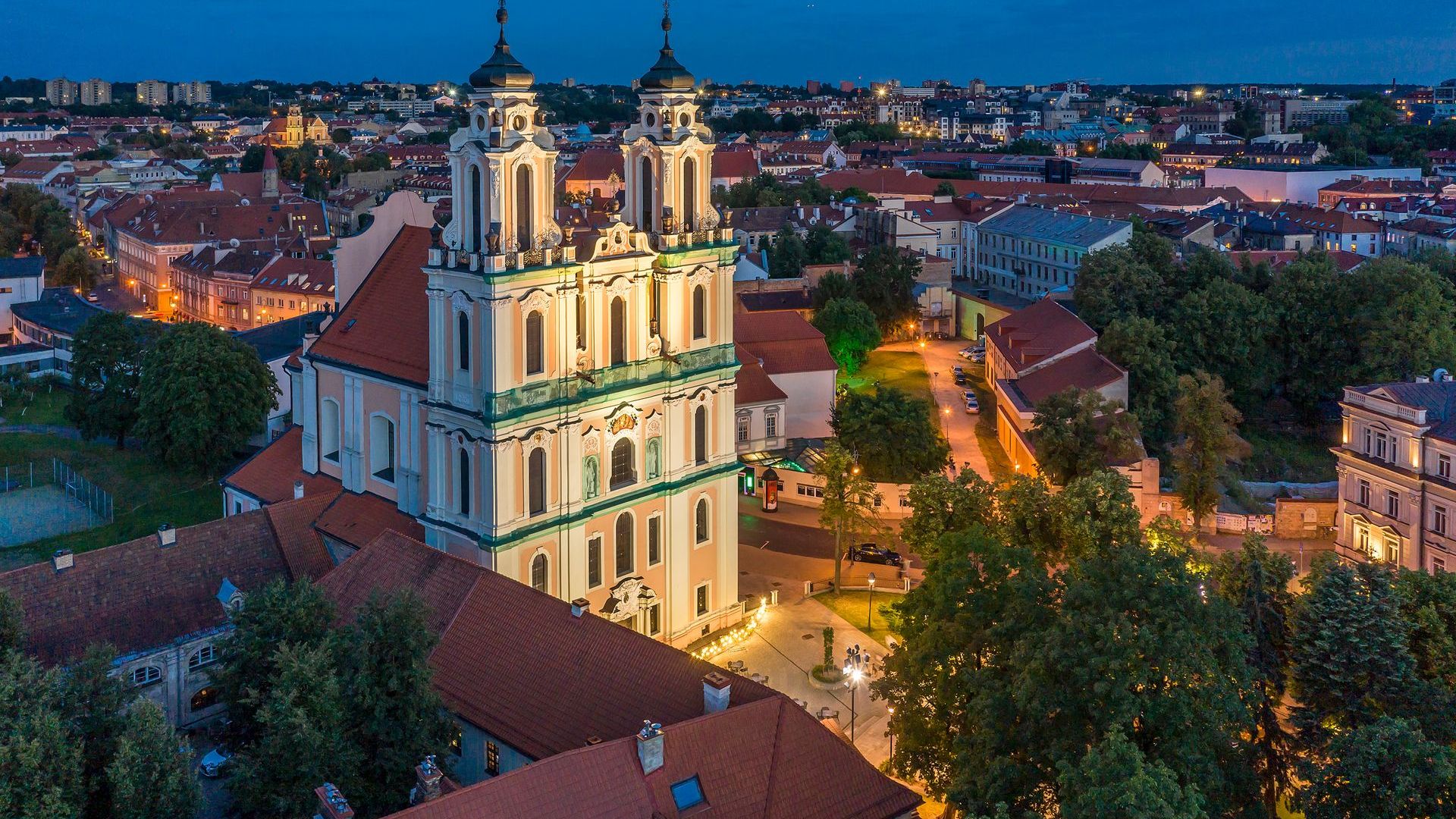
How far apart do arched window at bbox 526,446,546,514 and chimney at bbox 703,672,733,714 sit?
9357 mm

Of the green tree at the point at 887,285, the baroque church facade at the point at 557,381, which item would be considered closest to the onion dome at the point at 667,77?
the baroque church facade at the point at 557,381

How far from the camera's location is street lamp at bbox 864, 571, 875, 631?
39.0 metres

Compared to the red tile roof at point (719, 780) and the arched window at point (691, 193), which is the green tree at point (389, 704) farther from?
the arched window at point (691, 193)

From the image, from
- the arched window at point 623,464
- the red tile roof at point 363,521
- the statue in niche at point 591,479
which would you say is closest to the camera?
the statue in niche at point 591,479

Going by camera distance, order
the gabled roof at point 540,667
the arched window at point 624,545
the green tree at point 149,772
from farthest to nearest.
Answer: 1. the arched window at point 624,545
2. the gabled roof at point 540,667
3. the green tree at point 149,772

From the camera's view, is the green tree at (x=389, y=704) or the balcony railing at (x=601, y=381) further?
the balcony railing at (x=601, y=381)

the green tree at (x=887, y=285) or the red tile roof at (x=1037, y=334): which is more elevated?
the green tree at (x=887, y=285)

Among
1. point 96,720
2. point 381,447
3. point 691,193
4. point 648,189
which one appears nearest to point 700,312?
point 691,193

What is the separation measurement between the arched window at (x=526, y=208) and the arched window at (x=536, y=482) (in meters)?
5.45

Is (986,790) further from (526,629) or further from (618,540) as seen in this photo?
(618,540)

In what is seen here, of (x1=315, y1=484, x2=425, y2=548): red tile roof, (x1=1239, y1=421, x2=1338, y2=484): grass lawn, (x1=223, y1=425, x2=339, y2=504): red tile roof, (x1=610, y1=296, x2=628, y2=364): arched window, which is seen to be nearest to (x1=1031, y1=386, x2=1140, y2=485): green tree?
(x1=1239, y1=421, x2=1338, y2=484): grass lawn

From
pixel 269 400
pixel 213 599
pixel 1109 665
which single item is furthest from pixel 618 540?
pixel 269 400

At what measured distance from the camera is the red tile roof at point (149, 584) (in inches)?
1208

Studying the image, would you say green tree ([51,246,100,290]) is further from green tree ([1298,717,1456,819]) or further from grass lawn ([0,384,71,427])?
green tree ([1298,717,1456,819])
